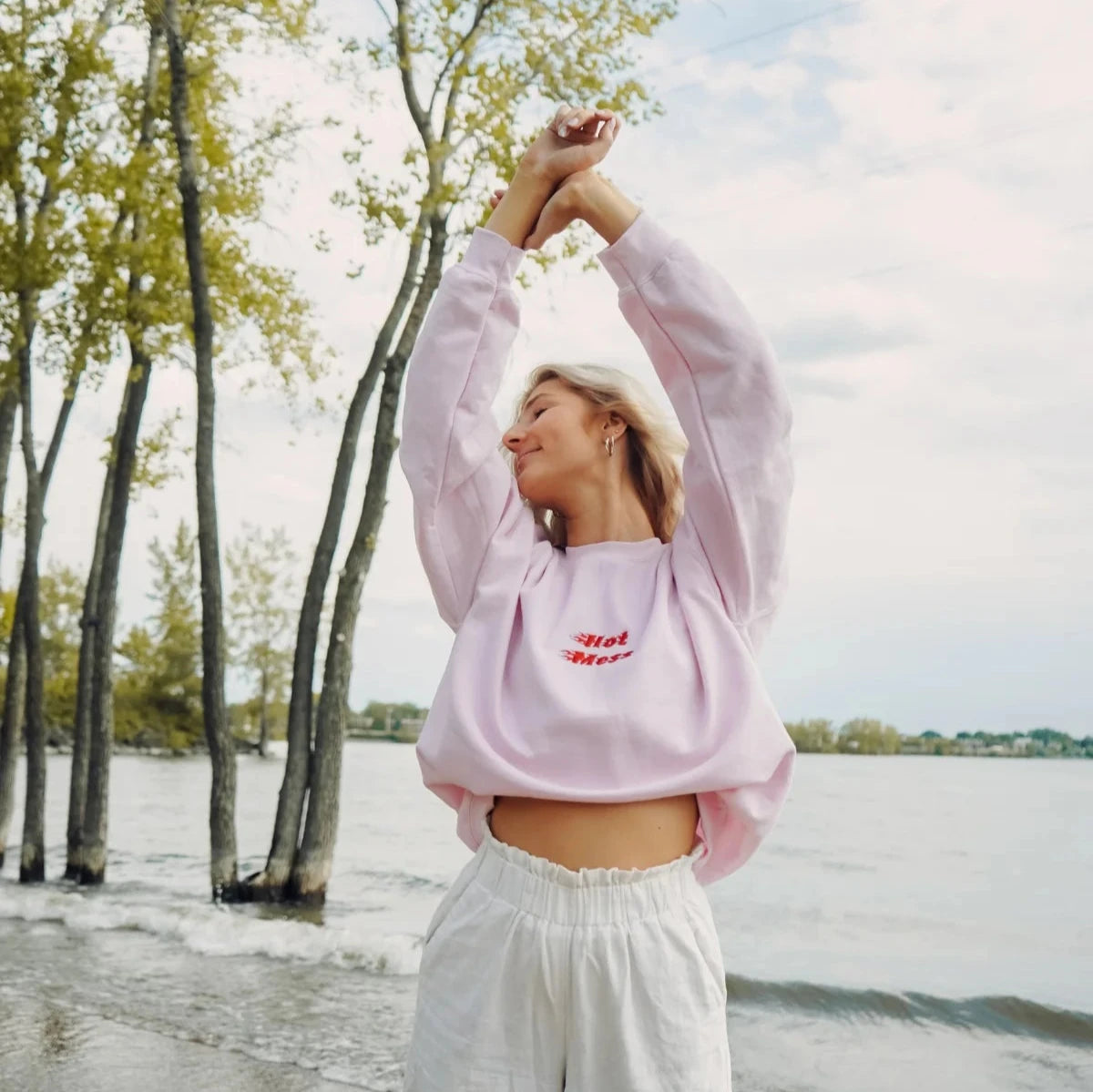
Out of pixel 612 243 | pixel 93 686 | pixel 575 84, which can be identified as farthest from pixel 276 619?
pixel 612 243

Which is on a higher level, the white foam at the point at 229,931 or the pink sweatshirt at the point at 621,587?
the pink sweatshirt at the point at 621,587

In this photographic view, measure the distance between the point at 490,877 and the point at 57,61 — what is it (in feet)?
32.1

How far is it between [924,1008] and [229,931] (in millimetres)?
3856

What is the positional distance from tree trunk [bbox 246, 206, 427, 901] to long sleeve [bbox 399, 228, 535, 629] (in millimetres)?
6679

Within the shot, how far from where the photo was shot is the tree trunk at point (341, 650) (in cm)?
820

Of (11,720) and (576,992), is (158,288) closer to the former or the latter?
(11,720)

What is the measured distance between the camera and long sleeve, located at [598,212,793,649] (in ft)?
5.47

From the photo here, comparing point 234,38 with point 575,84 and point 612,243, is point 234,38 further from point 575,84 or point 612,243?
point 612,243

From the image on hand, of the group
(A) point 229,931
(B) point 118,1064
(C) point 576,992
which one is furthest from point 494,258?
(A) point 229,931

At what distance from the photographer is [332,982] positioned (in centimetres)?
575

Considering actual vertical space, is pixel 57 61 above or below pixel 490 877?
above

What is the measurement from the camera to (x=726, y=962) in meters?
7.85

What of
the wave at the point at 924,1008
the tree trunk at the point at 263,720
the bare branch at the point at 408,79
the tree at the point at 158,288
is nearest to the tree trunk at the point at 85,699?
the tree at the point at 158,288

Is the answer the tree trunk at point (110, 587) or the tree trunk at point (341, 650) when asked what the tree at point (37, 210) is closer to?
the tree trunk at point (110, 587)
